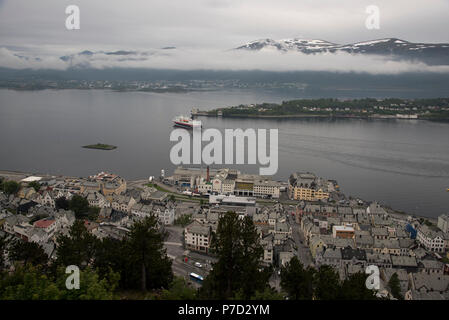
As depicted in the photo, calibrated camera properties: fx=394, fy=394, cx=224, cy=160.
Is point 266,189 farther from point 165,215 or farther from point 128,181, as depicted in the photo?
point 128,181

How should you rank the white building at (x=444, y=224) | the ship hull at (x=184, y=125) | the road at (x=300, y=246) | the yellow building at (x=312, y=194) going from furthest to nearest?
the ship hull at (x=184, y=125) < the yellow building at (x=312, y=194) < the white building at (x=444, y=224) < the road at (x=300, y=246)

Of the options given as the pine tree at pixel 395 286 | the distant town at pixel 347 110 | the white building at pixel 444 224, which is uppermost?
the distant town at pixel 347 110

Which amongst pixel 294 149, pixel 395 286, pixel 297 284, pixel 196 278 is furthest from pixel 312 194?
pixel 294 149

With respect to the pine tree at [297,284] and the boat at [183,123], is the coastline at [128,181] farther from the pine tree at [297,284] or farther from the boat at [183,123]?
the boat at [183,123]

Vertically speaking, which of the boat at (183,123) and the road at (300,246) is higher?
the boat at (183,123)

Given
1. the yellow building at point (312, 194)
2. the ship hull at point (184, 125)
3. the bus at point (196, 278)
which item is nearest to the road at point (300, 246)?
the yellow building at point (312, 194)

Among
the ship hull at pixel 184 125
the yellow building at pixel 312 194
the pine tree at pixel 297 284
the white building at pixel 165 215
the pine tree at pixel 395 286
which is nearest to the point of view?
the pine tree at pixel 297 284
